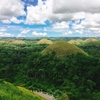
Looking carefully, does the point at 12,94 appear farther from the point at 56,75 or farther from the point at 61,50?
the point at 61,50

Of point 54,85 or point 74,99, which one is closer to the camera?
point 74,99

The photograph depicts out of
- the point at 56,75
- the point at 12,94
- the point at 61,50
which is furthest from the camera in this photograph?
the point at 61,50

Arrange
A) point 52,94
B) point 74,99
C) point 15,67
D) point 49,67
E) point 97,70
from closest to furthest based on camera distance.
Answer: point 74,99 → point 52,94 → point 97,70 → point 49,67 → point 15,67

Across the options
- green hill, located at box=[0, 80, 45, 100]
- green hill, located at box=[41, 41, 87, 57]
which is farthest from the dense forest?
green hill, located at box=[0, 80, 45, 100]

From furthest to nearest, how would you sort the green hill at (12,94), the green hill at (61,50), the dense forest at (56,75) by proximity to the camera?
the green hill at (61,50) < the dense forest at (56,75) < the green hill at (12,94)

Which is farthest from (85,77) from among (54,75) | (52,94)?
(52,94)

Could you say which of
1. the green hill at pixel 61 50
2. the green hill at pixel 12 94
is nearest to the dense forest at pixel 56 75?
the green hill at pixel 61 50

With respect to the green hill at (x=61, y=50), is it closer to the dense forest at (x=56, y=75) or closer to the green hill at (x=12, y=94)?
the dense forest at (x=56, y=75)

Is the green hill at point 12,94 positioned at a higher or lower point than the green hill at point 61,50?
lower

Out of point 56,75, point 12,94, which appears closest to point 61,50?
point 56,75

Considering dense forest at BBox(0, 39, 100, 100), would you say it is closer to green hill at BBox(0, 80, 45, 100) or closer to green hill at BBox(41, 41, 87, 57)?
green hill at BBox(41, 41, 87, 57)

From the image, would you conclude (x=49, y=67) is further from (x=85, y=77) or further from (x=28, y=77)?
(x=85, y=77)
